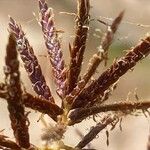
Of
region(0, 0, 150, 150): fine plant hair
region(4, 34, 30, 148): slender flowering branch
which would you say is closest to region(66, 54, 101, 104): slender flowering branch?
region(0, 0, 150, 150): fine plant hair

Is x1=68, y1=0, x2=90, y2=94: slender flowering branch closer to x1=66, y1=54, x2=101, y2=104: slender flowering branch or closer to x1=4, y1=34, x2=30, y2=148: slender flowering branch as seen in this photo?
x1=66, y1=54, x2=101, y2=104: slender flowering branch

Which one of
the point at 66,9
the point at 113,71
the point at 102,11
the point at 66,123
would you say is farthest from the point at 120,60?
the point at 102,11

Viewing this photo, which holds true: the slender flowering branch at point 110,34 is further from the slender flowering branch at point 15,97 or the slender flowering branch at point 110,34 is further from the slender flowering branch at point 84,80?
the slender flowering branch at point 15,97

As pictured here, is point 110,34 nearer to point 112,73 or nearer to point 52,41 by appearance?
point 112,73

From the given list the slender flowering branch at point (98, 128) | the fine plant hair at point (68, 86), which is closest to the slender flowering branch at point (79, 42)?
the fine plant hair at point (68, 86)

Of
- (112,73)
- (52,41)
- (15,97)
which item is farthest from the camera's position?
(52,41)

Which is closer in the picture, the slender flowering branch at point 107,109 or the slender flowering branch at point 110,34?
the slender flowering branch at point 110,34

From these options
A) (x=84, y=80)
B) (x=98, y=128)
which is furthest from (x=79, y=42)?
(x=98, y=128)
